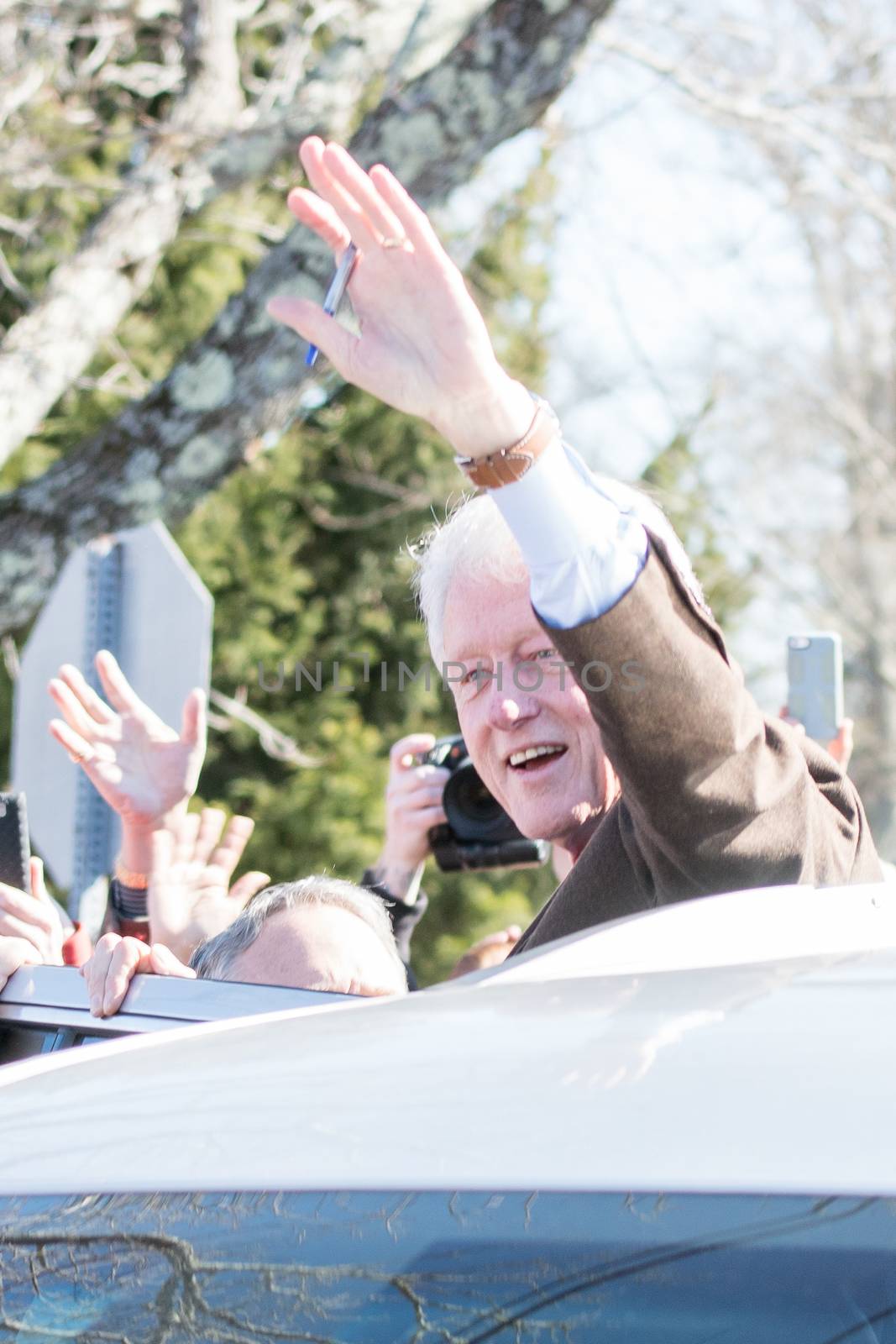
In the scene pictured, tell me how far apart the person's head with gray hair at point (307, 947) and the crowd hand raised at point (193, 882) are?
409mm

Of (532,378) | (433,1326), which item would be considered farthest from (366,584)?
(433,1326)

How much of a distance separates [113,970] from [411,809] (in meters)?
1.62

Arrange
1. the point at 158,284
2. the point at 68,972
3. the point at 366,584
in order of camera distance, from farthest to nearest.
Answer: the point at 366,584
the point at 158,284
the point at 68,972

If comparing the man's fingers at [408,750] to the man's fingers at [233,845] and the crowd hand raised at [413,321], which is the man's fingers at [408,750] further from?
the crowd hand raised at [413,321]

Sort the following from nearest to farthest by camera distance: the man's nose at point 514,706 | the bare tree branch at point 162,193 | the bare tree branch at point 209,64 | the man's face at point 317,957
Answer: the man's face at point 317,957 < the man's nose at point 514,706 < the bare tree branch at point 162,193 < the bare tree branch at point 209,64

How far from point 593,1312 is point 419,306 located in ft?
3.09

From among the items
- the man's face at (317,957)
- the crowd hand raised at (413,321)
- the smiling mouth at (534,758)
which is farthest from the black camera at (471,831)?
the crowd hand raised at (413,321)

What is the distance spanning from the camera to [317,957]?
2049mm

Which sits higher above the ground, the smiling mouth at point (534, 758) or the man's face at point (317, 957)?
the man's face at point (317, 957)

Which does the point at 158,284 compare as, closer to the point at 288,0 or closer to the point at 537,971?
the point at 288,0

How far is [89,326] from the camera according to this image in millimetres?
4348

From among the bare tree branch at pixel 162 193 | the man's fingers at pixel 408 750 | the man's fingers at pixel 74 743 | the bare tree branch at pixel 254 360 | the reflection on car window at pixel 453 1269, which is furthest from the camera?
the bare tree branch at pixel 162 193

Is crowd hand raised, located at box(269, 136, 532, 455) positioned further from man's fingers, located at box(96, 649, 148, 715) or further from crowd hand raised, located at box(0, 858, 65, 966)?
man's fingers, located at box(96, 649, 148, 715)

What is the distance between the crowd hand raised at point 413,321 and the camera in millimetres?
1477
